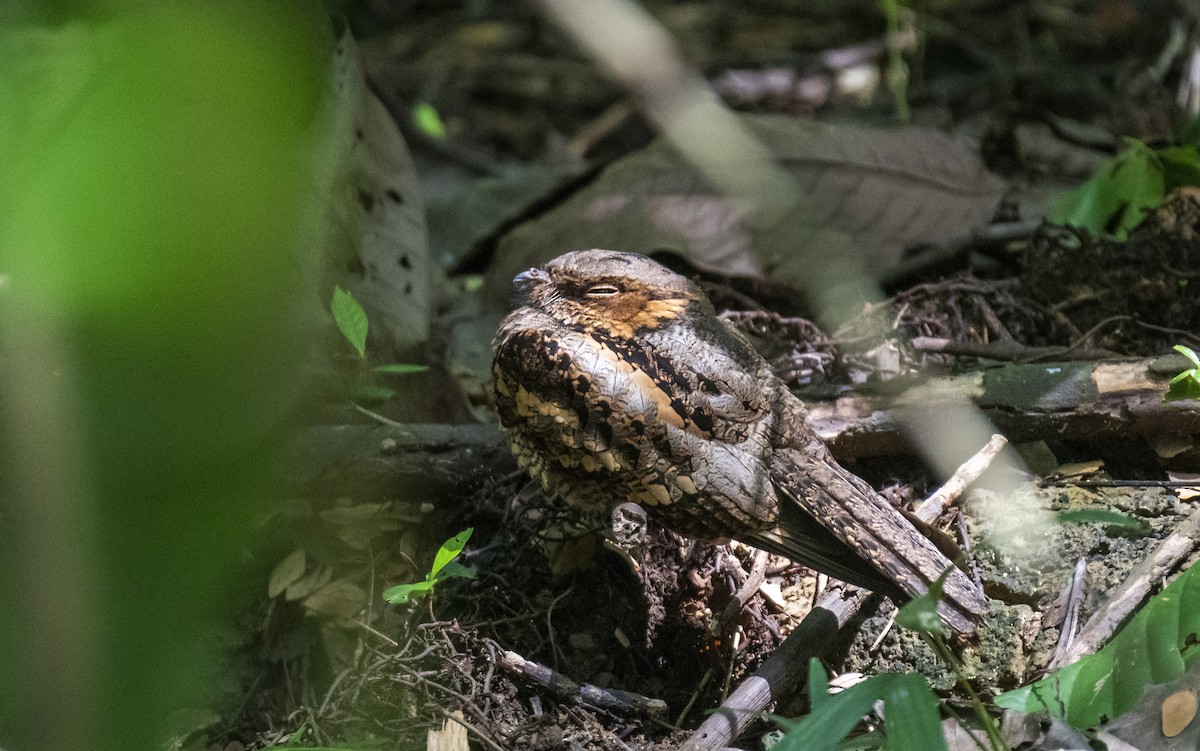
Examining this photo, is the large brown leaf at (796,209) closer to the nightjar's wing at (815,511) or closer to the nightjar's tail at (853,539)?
the nightjar's wing at (815,511)

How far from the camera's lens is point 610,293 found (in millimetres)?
3193

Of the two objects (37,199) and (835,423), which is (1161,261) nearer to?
(835,423)

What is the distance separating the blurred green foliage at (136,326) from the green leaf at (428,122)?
5633 millimetres

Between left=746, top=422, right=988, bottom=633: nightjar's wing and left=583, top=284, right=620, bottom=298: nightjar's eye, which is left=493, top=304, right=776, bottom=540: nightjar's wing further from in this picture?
left=583, top=284, right=620, bottom=298: nightjar's eye

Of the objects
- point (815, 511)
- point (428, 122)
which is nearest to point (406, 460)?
point (815, 511)

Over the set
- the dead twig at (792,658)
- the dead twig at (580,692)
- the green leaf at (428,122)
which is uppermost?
the green leaf at (428,122)

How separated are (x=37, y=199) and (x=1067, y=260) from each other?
3.84 meters

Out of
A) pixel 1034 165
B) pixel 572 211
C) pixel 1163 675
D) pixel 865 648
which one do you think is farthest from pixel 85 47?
pixel 1034 165

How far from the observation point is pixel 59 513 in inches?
21.0

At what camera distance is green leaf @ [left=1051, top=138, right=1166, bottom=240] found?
12.1 ft

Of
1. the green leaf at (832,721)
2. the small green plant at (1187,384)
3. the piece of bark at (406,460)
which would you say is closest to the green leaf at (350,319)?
the piece of bark at (406,460)

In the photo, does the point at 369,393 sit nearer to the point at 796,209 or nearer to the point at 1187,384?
the point at 796,209

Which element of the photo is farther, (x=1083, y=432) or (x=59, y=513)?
(x=1083, y=432)

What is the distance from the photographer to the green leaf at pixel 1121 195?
369 centimetres
